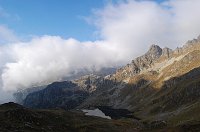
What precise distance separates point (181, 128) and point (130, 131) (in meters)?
41.5

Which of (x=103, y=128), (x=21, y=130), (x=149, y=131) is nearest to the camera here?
(x=21, y=130)

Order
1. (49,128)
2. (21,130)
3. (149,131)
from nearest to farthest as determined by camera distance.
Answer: (21,130) → (49,128) → (149,131)

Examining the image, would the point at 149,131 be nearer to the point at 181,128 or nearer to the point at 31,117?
the point at 181,128

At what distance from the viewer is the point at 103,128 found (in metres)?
162

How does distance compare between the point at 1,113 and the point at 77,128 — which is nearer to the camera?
the point at 1,113

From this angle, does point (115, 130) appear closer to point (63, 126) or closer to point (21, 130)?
point (63, 126)

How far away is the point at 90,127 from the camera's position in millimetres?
155250

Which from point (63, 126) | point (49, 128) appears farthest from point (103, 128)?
point (49, 128)

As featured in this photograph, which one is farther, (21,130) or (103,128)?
(103,128)

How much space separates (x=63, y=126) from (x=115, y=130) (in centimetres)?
2683

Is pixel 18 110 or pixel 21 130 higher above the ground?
pixel 18 110

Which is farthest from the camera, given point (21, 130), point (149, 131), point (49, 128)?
point (149, 131)

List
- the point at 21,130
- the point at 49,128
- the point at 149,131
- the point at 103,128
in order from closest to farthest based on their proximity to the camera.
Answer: the point at 21,130 → the point at 49,128 → the point at 149,131 → the point at 103,128

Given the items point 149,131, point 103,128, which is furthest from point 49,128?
point 149,131
